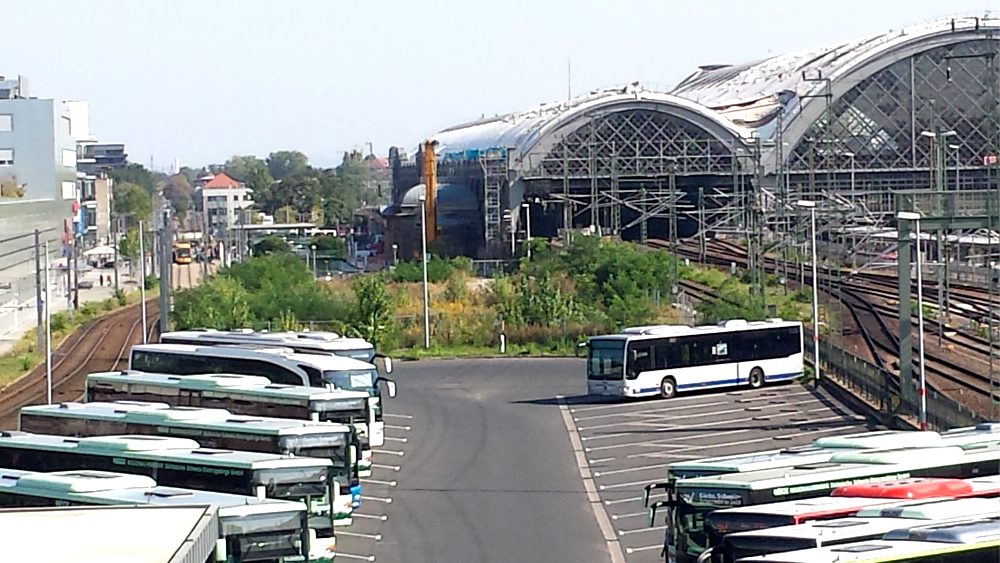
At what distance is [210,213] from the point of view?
104m

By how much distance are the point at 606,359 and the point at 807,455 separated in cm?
1165

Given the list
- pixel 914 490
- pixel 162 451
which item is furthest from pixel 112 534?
pixel 914 490

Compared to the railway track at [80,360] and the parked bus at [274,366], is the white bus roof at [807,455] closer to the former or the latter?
the parked bus at [274,366]

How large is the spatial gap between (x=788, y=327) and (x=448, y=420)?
23.5ft

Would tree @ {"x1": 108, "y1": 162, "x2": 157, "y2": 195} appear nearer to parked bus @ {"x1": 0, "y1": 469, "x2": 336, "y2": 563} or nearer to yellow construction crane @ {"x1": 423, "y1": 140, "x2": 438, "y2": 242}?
yellow construction crane @ {"x1": 423, "y1": 140, "x2": 438, "y2": 242}

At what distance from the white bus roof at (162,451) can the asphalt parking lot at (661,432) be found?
314 cm

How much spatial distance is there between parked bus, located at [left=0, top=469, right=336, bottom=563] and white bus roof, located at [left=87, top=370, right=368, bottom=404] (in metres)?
4.43

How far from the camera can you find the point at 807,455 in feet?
39.9

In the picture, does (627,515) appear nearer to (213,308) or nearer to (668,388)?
(668,388)

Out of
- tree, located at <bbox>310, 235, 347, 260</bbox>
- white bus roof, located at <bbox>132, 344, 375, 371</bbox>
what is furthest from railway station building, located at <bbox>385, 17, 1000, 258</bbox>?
white bus roof, located at <bbox>132, 344, 375, 371</bbox>

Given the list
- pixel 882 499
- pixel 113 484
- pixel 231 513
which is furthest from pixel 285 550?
pixel 882 499

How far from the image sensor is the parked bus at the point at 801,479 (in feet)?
35.1

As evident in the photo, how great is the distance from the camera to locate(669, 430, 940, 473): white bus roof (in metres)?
11.5

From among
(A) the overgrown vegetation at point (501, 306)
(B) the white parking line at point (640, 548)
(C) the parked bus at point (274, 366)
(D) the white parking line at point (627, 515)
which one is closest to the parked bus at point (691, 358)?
(C) the parked bus at point (274, 366)
